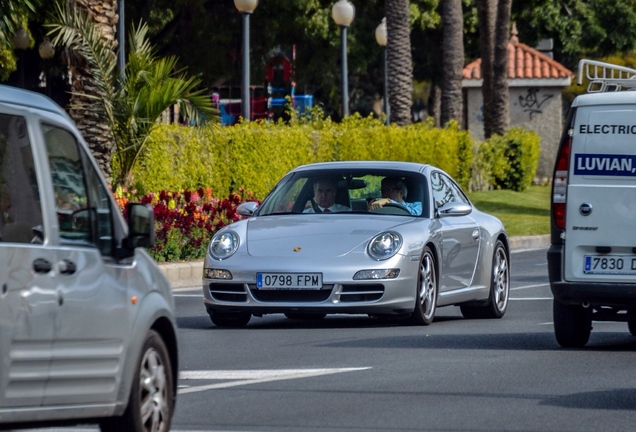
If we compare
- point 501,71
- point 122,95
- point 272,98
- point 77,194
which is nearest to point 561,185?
point 77,194

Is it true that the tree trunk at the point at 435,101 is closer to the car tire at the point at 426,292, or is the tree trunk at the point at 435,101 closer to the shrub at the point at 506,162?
the shrub at the point at 506,162

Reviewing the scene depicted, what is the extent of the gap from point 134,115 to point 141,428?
14.7 m

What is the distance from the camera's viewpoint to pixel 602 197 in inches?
438

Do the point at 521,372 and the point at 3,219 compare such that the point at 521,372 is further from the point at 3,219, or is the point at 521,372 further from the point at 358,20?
the point at 358,20

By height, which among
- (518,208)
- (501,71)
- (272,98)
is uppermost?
(501,71)

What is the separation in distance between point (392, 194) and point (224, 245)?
1727mm

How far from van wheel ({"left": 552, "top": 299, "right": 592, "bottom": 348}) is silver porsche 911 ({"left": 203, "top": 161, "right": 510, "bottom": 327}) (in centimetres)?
154

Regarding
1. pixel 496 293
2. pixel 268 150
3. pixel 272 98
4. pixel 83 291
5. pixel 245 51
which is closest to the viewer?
pixel 83 291

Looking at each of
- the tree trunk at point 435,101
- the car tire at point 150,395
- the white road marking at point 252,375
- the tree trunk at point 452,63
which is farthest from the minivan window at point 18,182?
the tree trunk at point 435,101

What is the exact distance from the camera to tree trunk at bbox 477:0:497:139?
4350cm

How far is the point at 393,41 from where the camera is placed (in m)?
36.2

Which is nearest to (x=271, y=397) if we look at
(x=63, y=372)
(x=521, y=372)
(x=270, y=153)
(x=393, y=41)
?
(x=521, y=372)

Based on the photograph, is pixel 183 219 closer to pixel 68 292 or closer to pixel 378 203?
pixel 378 203

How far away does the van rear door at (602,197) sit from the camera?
11.0 m
